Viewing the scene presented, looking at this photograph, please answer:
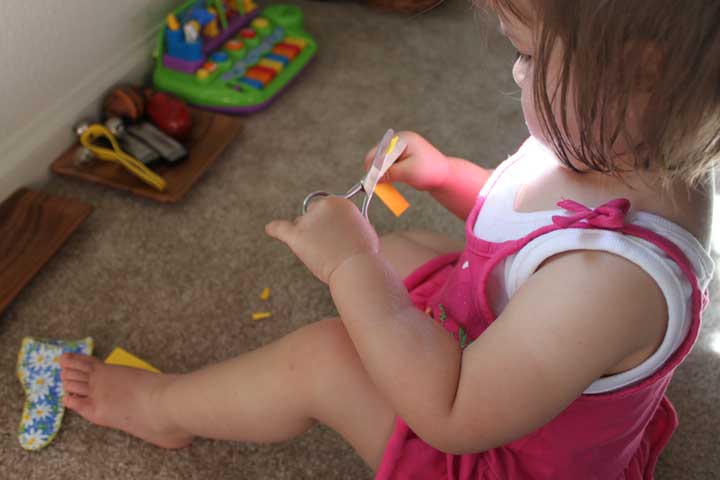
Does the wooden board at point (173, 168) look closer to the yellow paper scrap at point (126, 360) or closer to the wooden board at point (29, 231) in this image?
the wooden board at point (29, 231)

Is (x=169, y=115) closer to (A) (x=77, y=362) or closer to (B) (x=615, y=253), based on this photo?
(A) (x=77, y=362)

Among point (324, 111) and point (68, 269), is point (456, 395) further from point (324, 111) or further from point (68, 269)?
point (324, 111)

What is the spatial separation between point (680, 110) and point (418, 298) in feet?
1.32

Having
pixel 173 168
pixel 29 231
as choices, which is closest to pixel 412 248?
pixel 173 168

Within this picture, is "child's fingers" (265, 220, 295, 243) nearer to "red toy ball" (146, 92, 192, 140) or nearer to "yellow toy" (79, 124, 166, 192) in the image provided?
"yellow toy" (79, 124, 166, 192)

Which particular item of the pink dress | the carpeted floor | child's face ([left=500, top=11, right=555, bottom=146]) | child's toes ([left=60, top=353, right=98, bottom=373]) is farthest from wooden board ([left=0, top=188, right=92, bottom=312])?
child's face ([left=500, top=11, right=555, bottom=146])

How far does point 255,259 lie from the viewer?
104 centimetres

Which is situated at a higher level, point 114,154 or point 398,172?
point 398,172

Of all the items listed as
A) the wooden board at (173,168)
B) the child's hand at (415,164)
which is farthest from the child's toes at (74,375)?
the child's hand at (415,164)

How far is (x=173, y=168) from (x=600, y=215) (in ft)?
2.66

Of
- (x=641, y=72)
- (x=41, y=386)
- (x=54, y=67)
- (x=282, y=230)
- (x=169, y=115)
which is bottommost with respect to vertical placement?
(x=41, y=386)

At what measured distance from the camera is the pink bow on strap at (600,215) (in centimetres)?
51

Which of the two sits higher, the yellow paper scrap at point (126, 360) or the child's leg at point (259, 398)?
the child's leg at point (259, 398)

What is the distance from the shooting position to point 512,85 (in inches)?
55.7
